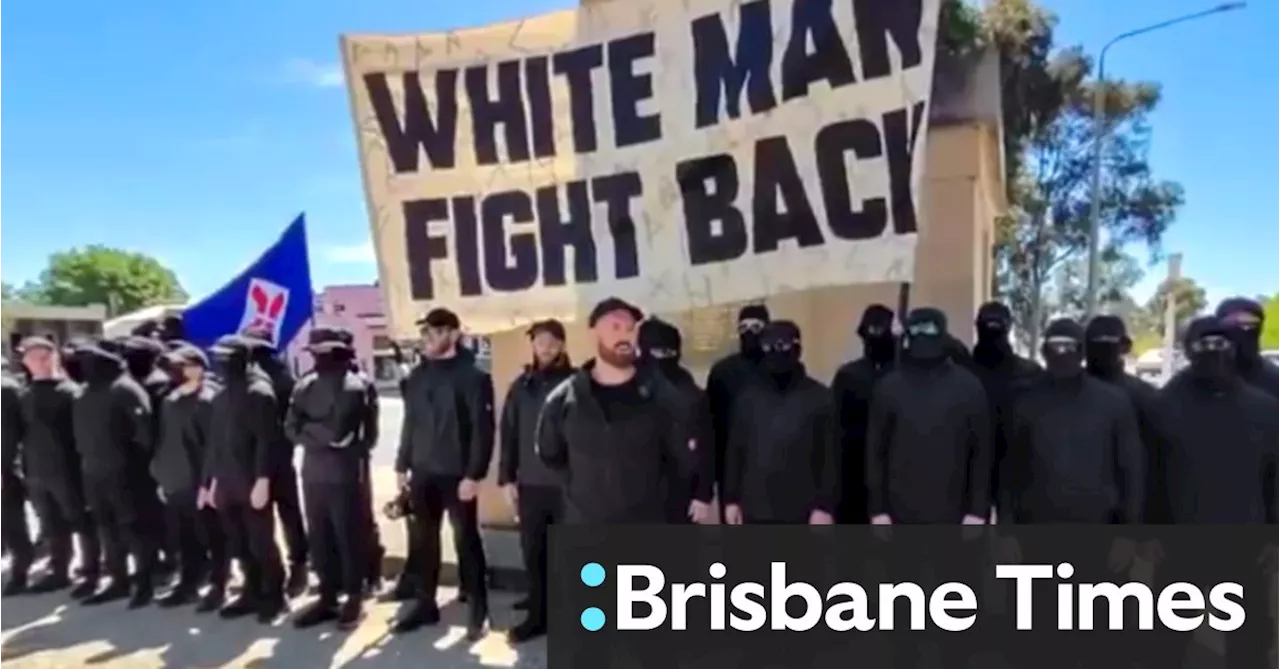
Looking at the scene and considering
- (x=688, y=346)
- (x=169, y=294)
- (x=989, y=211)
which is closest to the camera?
(x=688, y=346)

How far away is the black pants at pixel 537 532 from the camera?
5.51 m

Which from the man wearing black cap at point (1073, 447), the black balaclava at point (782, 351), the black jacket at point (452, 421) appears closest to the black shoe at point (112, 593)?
the black jacket at point (452, 421)

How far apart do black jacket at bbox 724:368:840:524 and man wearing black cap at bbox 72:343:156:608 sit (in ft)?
12.5

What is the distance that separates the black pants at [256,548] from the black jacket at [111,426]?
0.76 metres

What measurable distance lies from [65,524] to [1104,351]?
19.7 ft

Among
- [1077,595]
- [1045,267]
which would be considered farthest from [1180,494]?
[1045,267]

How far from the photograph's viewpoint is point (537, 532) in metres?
5.55

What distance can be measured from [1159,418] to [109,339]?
6.19 metres

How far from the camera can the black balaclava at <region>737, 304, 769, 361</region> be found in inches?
209

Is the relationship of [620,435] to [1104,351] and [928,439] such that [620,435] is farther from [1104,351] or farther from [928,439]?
[1104,351]

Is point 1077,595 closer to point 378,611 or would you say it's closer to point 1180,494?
point 1180,494

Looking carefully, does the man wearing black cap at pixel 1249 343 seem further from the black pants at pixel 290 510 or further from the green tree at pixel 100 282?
the green tree at pixel 100 282

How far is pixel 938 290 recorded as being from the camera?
716 cm

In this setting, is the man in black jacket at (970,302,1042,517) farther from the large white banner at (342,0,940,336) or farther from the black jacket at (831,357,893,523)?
the large white banner at (342,0,940,336)
